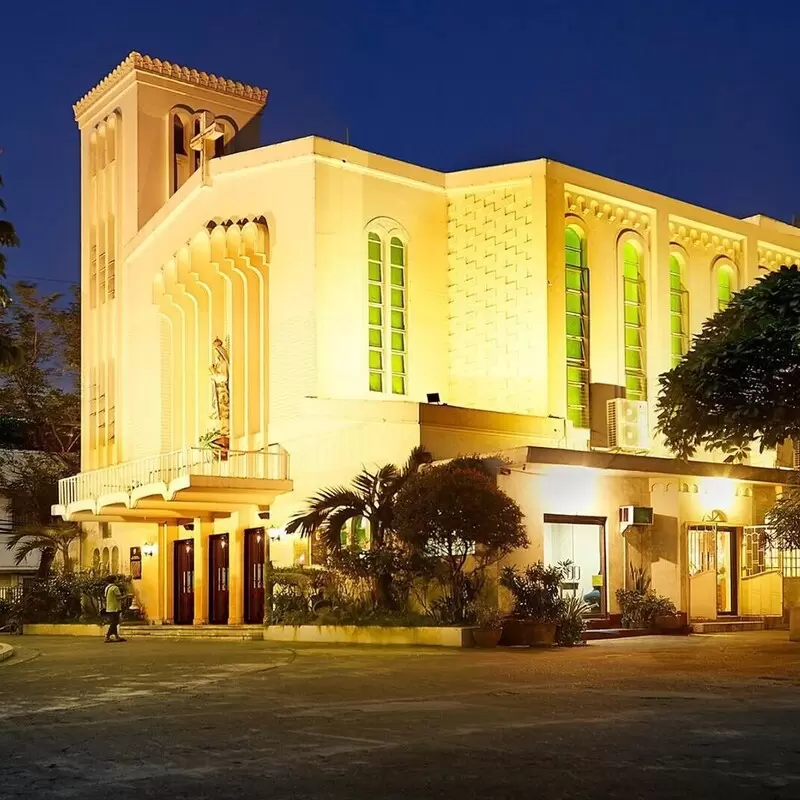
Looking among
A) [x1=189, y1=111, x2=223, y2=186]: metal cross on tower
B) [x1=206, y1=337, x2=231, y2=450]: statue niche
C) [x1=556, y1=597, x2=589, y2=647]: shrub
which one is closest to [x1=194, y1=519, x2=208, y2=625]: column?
[x1=206, y1=337, x2=231, y2=450]: statue niche

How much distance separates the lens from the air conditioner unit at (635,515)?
78.1 ft

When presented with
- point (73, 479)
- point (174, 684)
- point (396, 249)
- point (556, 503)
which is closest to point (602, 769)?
point (174, 684)

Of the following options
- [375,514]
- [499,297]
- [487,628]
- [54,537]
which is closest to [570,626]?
[487,628]

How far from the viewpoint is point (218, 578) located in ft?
98.1

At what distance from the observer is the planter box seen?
65.7 ft

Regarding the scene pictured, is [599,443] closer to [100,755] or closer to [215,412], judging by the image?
[215,412]

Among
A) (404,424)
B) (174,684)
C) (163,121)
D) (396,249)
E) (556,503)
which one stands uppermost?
(163,121)

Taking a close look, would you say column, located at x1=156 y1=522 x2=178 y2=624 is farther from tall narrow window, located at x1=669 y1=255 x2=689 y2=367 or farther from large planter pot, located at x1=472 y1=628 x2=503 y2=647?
large planter pot, located at x1=472 y1=628 x2=503 y2=647

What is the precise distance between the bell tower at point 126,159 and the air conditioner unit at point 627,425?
1395 cm

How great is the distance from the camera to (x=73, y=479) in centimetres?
3203

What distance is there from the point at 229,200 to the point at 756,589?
1497 centimetres

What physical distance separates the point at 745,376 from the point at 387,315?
13519mm

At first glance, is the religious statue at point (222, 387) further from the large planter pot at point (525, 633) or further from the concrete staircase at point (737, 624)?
the concrete staircase at point (737, 624)

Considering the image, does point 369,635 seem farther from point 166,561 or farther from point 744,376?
point 166,561
